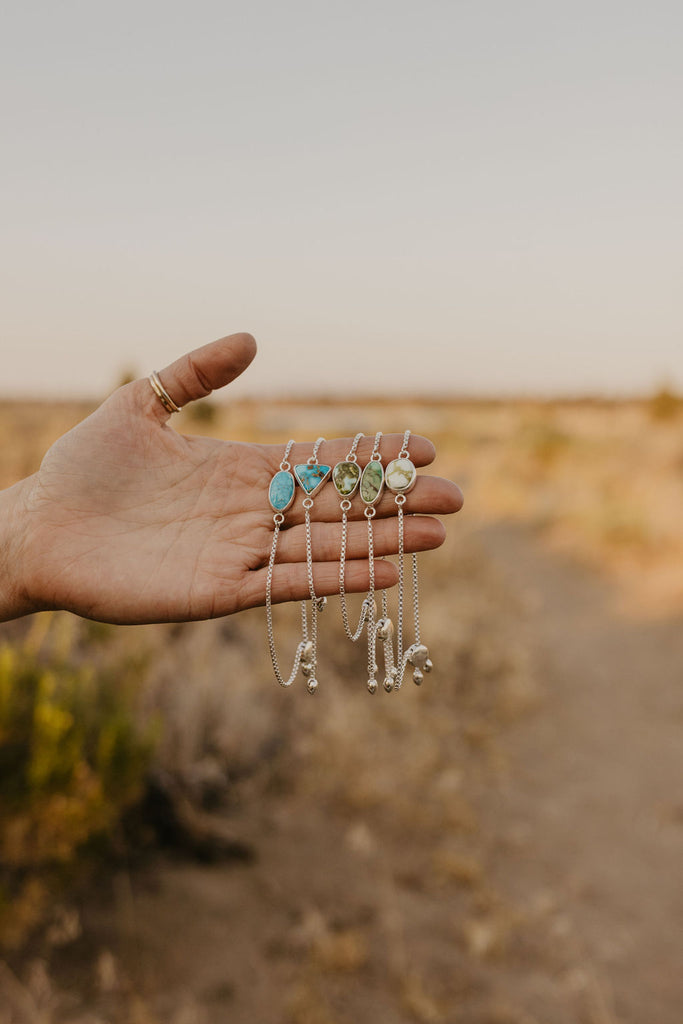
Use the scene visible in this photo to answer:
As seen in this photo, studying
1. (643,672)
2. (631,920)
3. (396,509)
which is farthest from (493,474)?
(396,509)

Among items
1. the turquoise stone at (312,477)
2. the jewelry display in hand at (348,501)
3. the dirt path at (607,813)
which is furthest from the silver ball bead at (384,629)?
the dirt path at (607,813)

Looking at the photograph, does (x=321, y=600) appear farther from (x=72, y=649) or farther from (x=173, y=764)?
(x=72, y=649)

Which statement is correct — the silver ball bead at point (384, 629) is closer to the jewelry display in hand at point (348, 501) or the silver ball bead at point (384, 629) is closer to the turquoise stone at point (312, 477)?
the jewelry display in hand at point (348, 501)

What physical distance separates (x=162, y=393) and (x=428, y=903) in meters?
2.93

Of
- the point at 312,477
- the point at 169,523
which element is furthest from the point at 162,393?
the point at 312,477

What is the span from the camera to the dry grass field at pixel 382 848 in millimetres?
3049

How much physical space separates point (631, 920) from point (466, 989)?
1.13m

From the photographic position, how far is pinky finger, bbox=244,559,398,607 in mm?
2080

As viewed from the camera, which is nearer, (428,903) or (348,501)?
(348,501)

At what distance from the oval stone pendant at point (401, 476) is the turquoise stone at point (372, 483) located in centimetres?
2

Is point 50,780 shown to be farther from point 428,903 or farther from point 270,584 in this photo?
point 428,903

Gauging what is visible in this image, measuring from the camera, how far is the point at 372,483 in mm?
2123

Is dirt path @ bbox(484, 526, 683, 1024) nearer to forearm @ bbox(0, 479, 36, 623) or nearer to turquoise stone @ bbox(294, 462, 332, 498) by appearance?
turquoise stone @ bbox(294, 462, 332, 498)

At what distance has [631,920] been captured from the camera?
12.6 ft
